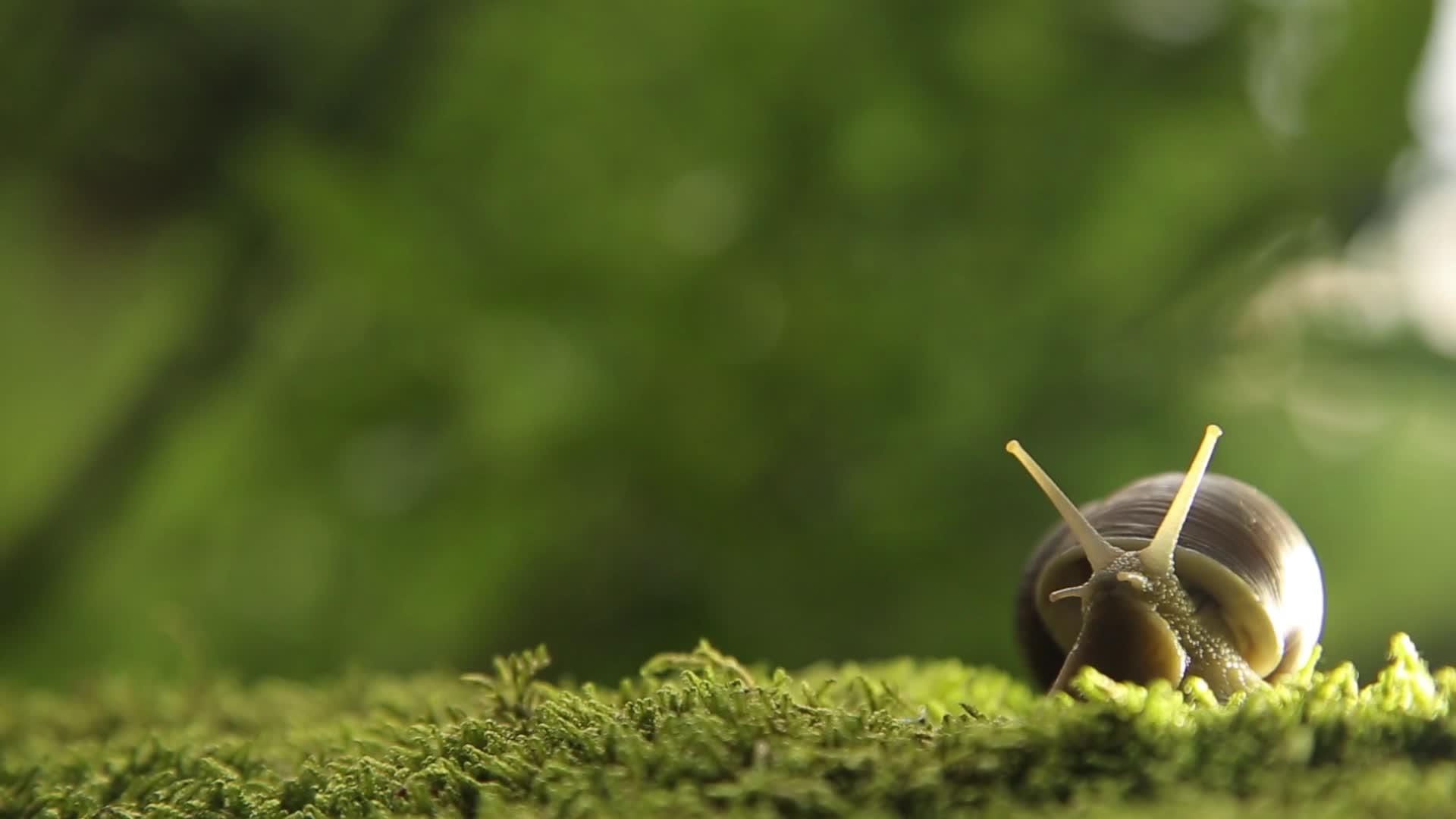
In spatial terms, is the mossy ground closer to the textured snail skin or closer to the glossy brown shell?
the textured snail skin

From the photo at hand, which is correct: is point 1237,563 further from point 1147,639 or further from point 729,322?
point 729,322

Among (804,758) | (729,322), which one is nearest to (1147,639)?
(804,758)

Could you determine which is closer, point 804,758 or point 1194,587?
point 804,758

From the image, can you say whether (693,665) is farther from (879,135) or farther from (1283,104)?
(1283,104)

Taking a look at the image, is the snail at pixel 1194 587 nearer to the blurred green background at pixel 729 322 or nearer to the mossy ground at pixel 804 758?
the mossy ground at pixel 804 758

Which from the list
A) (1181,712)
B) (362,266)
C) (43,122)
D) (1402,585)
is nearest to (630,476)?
(362,266)

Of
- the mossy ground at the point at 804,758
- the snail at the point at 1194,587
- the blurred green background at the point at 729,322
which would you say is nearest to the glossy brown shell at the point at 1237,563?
the snail at the point at 1194,587

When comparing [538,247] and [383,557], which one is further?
[383,557]
